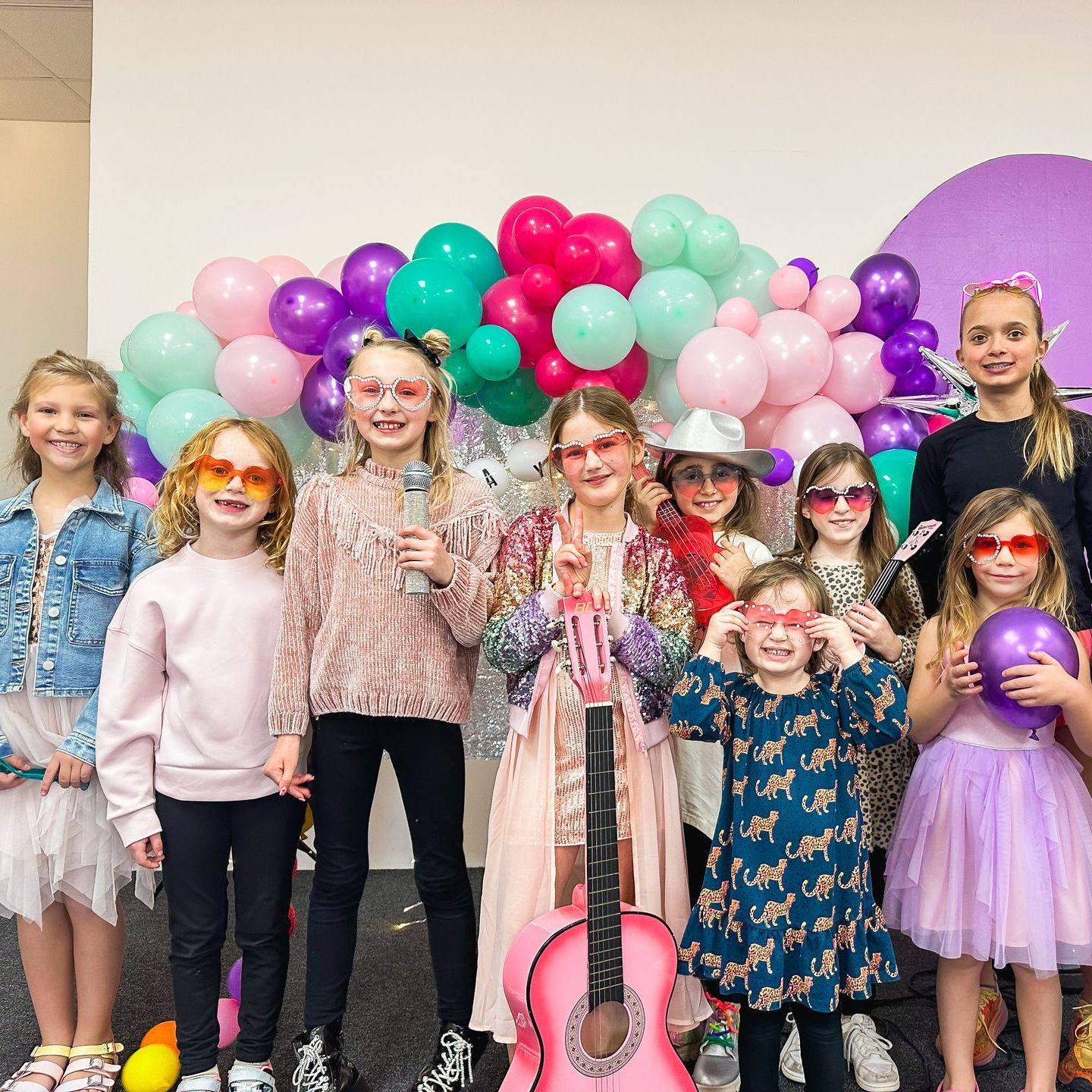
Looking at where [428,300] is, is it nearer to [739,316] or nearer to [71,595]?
[739,316]

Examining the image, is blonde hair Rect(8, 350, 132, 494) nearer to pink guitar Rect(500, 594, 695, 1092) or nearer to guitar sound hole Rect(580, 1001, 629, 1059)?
pink guitar Rect(500, 594, 695, 1092)

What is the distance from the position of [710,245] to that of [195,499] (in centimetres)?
180

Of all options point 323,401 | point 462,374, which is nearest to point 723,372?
point 462,374

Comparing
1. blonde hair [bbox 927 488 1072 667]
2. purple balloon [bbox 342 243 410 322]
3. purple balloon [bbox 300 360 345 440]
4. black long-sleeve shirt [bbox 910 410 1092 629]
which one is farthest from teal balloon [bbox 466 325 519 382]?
blonde hair [bbox 927 488 1072 667]

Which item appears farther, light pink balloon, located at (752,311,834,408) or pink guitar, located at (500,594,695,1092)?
light pink balloon, located at (752,311,834,408)

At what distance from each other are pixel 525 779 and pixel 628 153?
266cm

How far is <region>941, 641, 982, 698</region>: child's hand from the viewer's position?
6.42 ft

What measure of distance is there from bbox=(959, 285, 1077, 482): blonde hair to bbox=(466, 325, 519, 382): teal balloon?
1309mm

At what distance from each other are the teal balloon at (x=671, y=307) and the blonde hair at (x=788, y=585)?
3.79ft

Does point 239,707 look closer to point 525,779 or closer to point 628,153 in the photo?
point 525,779

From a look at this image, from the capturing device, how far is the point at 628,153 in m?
3.64

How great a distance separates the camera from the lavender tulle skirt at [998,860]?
1914mm

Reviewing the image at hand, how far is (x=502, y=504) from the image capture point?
325cm

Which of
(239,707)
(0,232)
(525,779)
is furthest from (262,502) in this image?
(0,232)
